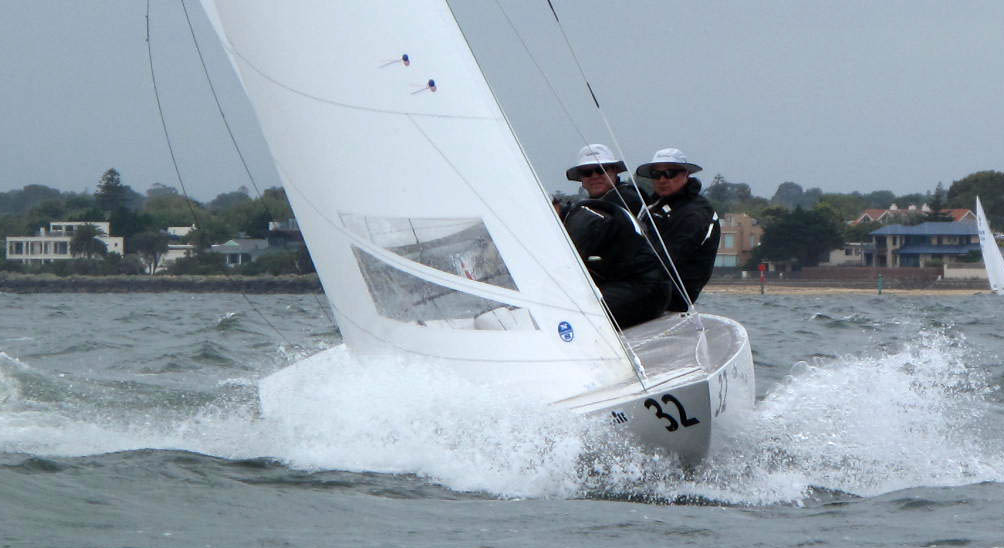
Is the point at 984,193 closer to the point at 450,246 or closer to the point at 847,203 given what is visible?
the point at 847,203

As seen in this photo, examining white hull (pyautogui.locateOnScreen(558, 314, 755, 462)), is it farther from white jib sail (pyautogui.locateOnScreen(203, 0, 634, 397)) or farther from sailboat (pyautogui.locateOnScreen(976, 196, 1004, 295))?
sailboat (pyautogui.locateOnScreen(976, 196, 1004, 295))

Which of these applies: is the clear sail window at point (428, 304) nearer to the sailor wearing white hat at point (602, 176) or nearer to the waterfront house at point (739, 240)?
the sailor wearing white hat at point (602, 176)

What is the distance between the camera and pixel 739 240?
48844 mm

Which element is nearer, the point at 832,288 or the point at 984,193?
the point at 832,288

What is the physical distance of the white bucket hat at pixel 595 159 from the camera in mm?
5562

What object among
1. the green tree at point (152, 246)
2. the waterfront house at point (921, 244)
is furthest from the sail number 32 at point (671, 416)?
the waterfront house at point (921, 244)

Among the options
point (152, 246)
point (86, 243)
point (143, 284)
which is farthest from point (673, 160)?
point (143, 284)

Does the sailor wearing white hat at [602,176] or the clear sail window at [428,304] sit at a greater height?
the sailor wearing white hat at [602,176]

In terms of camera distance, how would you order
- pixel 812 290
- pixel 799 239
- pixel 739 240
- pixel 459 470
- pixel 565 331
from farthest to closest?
pixel 739 240 < pixel 799 239 < pixel 812 290 < pixel 565 331 < pixel 459 470

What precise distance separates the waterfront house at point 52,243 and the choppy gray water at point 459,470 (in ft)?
78.1

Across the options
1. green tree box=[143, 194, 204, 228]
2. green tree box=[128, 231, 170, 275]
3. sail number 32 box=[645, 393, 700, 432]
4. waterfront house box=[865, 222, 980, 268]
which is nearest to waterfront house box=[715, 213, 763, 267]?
waterfront house box=[865, 222, 980, 268]

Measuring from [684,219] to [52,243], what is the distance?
2866 cm

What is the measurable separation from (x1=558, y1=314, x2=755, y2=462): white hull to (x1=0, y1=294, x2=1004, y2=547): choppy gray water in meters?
0.08

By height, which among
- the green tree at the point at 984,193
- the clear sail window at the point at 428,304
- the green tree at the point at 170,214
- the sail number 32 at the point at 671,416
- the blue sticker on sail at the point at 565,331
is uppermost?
the green tree at the point at 984,193
